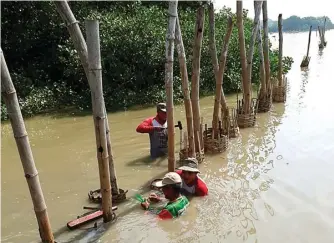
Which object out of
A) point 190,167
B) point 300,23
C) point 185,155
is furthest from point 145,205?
point 300,23

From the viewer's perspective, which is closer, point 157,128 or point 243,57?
point 157,128

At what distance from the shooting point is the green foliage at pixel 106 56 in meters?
12.4

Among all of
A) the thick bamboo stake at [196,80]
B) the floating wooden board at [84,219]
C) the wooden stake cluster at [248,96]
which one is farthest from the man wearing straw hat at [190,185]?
the wooden stake cluster at [248,96]

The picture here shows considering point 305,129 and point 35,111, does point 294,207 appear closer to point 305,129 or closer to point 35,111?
point 305,129

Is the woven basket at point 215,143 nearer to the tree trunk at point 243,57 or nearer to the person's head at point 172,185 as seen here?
the tree trunk at point 243,57

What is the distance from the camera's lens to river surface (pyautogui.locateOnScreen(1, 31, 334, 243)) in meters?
4.82

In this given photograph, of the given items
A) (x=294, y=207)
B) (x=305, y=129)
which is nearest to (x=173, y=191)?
(x=294, y=207)

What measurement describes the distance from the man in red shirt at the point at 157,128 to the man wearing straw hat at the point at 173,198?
177cm

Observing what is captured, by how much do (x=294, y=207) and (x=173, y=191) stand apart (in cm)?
173

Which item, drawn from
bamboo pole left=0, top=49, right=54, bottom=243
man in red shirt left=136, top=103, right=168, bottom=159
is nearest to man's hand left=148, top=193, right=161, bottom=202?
man in red shirt left=136, top=103, right=168, bottom=159

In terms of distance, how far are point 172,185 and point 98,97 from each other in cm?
164

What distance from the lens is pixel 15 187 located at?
6.55 metres

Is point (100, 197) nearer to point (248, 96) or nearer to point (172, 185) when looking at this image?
point (172, 185)

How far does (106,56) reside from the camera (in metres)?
12.5
